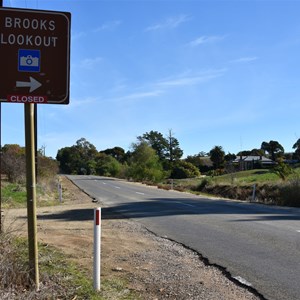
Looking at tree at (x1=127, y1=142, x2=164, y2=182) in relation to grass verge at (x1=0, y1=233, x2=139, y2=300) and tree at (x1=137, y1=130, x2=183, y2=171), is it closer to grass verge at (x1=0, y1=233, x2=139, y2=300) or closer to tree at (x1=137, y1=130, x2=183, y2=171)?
tree at (x1=137, y1=130, x2=183, y2=171)

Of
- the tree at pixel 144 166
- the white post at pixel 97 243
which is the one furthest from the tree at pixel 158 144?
the white post at pixel 97 243

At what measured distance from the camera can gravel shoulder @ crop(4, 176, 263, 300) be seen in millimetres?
6289

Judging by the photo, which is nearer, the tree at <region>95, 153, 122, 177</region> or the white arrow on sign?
the white arrow on sign

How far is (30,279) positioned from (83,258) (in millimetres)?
3191

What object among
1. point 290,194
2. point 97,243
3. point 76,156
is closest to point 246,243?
point 97,243

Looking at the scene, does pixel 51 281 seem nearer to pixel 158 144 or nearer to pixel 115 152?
pixel 158 144

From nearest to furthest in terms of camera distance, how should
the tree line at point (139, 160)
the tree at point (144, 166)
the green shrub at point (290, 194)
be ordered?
the green shrub at point (290, 194)
the tree line at point (139, 160)
the tree at point (144, 166)

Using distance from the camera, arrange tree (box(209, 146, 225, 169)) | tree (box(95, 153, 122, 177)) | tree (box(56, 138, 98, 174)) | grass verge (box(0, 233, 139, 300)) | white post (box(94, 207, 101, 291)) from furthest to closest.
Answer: tree (box(56, 138, 98, 174)), tree (box(209, 146, 225, 169)), tree (box(95, 153, 122, 177)), white post (box(94, 207, 101, 291)), grass verge (box(0, 233, 139, 300))

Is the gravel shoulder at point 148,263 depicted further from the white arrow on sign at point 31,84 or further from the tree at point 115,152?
the tree at point 115,152

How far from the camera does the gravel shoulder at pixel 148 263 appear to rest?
6289 mm

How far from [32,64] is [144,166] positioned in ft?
216

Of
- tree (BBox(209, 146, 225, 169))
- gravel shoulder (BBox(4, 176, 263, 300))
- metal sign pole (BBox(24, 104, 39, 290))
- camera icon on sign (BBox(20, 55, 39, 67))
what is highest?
tree (BBox(209, 146, 225, 169))

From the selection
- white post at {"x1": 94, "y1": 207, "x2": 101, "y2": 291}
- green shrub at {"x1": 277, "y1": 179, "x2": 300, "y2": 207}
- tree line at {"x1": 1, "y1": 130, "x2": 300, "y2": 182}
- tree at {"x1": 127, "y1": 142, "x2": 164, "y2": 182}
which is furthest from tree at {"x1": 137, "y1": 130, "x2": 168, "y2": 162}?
white post at {"x1": 94, "y1": 207, "x2": 101, "y2": 291}

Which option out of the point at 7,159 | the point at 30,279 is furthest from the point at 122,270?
the point at 7,159
